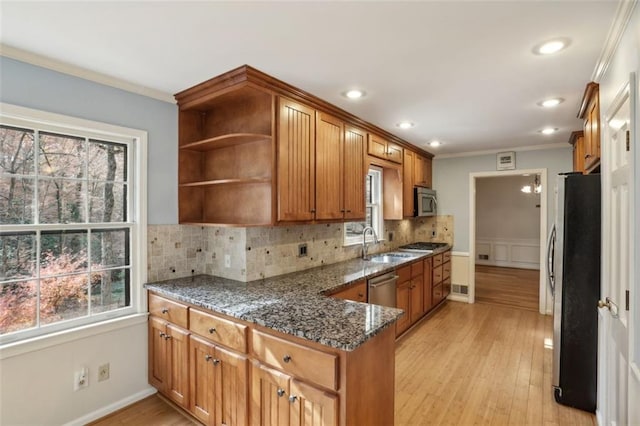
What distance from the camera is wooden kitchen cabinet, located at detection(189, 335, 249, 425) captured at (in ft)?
6.08

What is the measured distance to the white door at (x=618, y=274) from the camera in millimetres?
1451

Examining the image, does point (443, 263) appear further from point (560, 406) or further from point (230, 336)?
point (230, 336)

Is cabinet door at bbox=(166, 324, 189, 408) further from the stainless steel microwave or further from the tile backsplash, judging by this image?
the stainless steel microwave

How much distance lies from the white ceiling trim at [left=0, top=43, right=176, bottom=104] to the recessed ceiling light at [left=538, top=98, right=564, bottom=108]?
313cm

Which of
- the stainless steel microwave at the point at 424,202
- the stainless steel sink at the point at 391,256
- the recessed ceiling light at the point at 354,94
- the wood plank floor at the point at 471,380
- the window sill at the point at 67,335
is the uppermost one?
the recessed ceiling light at the point at 354,94

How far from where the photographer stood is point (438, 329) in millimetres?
4020

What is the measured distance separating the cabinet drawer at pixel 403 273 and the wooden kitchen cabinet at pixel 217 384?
2.12 meters

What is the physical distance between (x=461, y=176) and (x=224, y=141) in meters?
4.13

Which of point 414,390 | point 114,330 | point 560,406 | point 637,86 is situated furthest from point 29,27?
point 560,406

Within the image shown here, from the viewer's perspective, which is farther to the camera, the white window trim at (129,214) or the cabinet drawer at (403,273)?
the cabinet drawer at (403,273)

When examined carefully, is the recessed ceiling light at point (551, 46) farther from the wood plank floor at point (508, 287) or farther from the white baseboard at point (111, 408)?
the wood plank floor at point (508, 287)

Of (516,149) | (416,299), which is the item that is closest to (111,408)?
(416,299)

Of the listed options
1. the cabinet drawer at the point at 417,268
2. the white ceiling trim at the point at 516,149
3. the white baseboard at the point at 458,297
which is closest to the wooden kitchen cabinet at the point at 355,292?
the cabinet drawer at the point at 417,268

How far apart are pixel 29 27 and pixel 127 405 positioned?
98.0 inches
